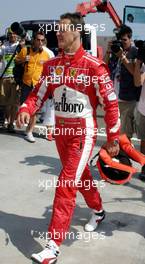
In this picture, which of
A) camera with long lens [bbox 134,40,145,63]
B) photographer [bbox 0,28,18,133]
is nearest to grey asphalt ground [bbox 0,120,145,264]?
camera with long lens [bbox 134,40,145,63]

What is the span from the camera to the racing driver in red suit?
3721mm

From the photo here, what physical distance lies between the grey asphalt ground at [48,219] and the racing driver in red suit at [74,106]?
1.30 feet

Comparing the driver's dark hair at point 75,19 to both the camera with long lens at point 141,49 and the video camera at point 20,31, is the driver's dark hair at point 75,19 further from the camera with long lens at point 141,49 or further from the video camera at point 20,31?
the video camera at point 20,31

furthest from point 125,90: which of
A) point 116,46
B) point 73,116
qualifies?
point 73,116

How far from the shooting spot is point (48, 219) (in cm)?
456

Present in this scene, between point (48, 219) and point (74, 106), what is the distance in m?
1.28

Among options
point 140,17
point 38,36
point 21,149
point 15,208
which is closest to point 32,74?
point 38,36

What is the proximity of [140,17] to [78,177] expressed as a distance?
12.5 meters

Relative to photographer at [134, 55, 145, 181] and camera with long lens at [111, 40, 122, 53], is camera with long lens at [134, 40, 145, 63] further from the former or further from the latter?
camera with long lens at [111, 40, 122, 53]

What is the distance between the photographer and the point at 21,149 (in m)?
7.28

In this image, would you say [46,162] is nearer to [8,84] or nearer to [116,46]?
[116,46]

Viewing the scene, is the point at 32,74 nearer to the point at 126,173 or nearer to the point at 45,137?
the point at 45,137

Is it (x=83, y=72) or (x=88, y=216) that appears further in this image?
(x=88, y=216)

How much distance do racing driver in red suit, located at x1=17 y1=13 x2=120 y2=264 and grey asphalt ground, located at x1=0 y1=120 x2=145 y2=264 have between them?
40cm
